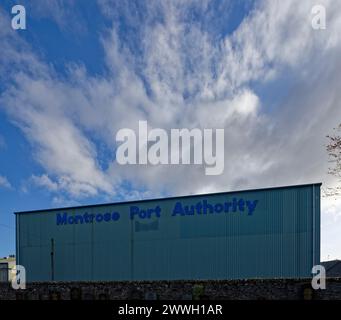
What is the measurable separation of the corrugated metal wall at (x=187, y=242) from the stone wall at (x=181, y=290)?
1585mm

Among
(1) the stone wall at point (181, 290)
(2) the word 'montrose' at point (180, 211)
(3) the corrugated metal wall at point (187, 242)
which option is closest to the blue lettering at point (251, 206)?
(2) the word 'montrose' at point (180, 211)

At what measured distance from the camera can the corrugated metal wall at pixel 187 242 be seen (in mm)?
19594

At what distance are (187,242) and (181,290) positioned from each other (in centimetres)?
325

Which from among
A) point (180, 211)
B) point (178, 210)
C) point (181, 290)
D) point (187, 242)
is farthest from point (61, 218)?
point (181, 290)

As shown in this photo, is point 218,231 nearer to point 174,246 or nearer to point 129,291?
point 174,246

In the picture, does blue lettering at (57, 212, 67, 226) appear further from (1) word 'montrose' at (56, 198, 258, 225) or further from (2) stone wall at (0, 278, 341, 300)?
(2) stone wall at (0, 278, 341, 300)

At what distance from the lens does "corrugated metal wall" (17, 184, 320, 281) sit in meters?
19.6

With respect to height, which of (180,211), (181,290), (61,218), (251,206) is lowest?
(181,290)

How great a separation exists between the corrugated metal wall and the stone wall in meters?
Answer: 1.59

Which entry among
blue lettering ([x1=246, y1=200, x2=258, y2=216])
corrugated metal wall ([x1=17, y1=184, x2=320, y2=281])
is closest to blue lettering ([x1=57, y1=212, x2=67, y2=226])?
corrugated metal wall ([x1=17, y1=184, x2=320, y2=281])

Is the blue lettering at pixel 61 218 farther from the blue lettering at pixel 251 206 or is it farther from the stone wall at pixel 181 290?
the blue lettering at pixel 251 206

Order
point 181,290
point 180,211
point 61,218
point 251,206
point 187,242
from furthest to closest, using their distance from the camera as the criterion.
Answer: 1. point 61,218
2. point 180,211
3. point 187,242
4. point 251,206
5. point 181,290

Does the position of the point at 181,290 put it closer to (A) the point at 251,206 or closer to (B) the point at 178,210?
(B) the point at 178,210

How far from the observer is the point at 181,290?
64.6 ft
